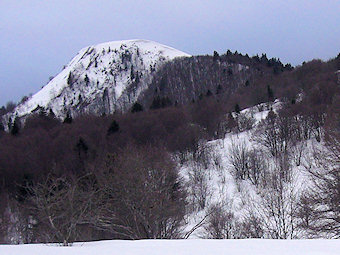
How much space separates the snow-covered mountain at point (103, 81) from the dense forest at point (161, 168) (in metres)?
44.1

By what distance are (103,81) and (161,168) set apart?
88.4 m

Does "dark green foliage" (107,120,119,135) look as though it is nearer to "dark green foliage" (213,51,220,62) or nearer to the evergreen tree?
the evergreen tree

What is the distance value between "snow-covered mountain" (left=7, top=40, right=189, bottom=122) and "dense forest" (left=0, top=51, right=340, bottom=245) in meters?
44.1

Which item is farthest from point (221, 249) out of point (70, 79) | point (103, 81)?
point (70, 79)

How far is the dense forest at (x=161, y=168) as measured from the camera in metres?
13.8

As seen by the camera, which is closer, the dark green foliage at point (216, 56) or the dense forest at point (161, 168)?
the dense forest at point (161, 168)

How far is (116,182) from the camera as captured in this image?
16.5 meters

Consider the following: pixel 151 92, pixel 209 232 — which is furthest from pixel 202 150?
pixel 151 92

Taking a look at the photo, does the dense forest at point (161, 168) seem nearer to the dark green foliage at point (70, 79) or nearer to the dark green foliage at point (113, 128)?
the dark green foliage at point (113, 128)

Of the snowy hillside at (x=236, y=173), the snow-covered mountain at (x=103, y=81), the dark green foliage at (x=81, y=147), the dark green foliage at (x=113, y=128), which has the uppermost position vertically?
the snow-covered mountain at (x=103, y=81)

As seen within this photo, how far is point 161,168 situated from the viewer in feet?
Result: 62.7

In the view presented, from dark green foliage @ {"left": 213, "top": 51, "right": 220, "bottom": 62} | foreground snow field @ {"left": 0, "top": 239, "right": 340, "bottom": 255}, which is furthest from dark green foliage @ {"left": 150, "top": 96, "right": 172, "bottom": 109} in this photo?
foreground snow field @ {"left": 0, "top": 239, "right": 340, "bottom": 255}

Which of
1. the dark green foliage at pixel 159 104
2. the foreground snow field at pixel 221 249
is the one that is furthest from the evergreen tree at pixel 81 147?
the foreground snow field at pixel 221 249

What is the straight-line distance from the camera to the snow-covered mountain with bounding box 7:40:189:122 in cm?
9356
